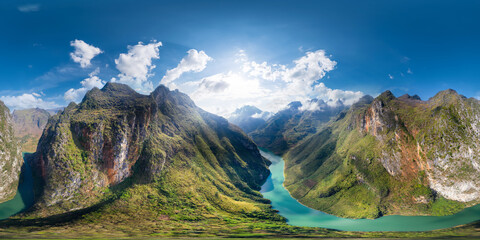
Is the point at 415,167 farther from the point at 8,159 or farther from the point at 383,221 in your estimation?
the point at 8,159

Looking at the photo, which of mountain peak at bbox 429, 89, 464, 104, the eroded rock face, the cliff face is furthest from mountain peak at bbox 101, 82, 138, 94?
mountain peak at bbox 429, 89, 464, 104

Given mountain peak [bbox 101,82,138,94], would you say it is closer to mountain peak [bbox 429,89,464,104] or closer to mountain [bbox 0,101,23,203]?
mountain [bbox 0,101,23,203]

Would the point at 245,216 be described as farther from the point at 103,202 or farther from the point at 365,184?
the point at 365,184

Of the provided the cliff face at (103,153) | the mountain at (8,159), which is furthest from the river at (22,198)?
the cliff face at (103,153)

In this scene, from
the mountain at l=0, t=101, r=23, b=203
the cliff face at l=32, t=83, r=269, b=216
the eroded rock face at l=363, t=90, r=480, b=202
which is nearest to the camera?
the cliff face at l=32, t=83, r=269, b=216

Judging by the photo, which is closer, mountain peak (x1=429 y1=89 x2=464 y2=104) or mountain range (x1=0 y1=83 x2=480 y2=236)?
mountain range (x1=0 y1=83 x2=480 y2=236)

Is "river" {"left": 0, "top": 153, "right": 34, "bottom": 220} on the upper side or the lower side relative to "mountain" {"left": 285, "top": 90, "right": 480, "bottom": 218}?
lower

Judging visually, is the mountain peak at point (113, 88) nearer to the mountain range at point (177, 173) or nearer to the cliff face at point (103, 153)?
the cliff face at point (103, 153)
